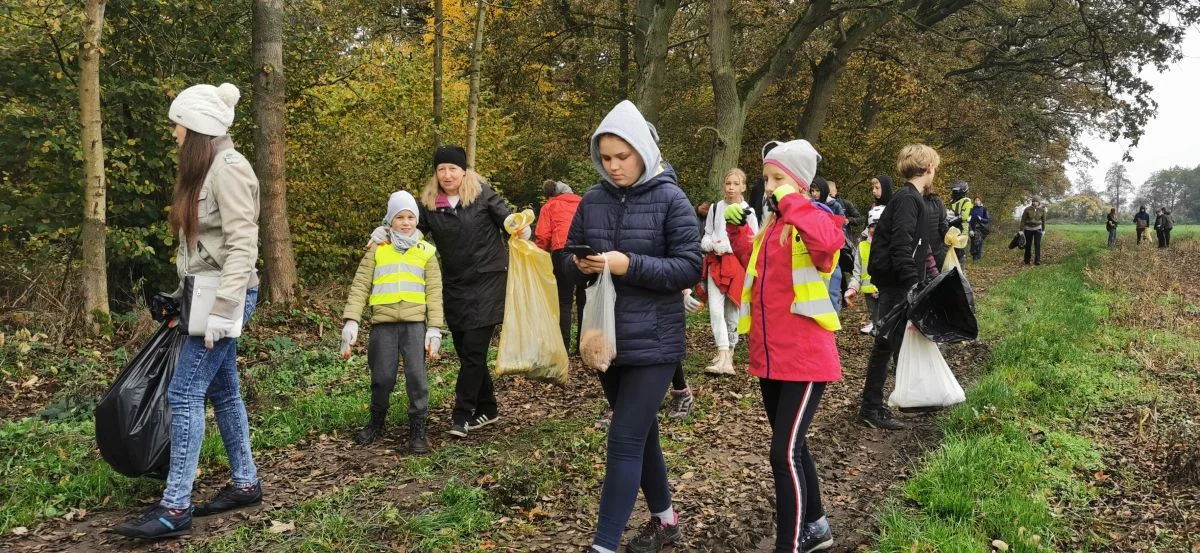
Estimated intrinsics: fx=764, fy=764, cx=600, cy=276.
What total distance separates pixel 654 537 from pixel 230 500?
7.53 ft

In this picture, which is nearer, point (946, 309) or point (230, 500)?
point (230, 500)

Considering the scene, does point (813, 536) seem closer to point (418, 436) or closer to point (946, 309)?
point (946, 309)

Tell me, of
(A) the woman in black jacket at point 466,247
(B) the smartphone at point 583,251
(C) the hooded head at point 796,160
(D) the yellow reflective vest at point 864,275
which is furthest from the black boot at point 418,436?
(D) the yellow reflective vest at point 864,275

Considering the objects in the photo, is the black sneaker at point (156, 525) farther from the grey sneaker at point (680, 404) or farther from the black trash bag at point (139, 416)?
the grey sneaker at point (680, 404)

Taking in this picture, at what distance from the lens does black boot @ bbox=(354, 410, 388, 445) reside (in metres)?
5.36

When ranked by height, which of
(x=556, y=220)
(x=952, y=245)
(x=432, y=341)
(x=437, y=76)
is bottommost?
(x=432, y=341)

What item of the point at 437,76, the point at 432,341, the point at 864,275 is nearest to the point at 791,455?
the point at 432,341

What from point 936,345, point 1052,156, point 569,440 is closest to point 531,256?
point 569,440

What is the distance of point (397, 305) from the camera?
199 inches

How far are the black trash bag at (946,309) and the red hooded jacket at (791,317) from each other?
2.13 meters

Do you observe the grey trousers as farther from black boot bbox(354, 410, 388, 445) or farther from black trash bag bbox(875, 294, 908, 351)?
black trash bag bbox(875, 294, 908, 351)

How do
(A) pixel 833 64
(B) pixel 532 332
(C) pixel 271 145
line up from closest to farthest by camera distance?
(B) pixel 532 332 < (C) pixel 271 145 < (A) pixel 833 64

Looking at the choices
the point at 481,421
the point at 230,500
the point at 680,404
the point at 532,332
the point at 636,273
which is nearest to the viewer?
the point at 636,273

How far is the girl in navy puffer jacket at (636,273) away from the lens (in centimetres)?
316
